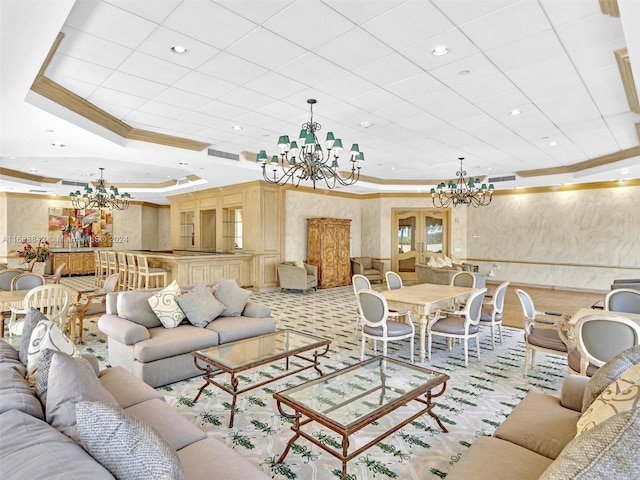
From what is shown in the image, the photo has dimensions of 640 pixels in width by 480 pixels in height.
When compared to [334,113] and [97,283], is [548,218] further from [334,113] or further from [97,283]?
[97,283]

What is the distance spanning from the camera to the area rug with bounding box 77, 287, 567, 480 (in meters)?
2.40

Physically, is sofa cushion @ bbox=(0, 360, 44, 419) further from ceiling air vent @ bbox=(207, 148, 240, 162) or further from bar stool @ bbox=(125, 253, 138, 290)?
bar stool @ bbox=(125, 253, 138, 290)

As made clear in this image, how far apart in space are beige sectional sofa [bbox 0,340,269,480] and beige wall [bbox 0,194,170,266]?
12572 mm

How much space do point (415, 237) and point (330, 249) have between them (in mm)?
3341

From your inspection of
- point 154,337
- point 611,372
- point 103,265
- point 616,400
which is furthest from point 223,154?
point 616,400

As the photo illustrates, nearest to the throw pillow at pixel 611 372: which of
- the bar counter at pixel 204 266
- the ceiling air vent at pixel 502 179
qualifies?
the bar counter at pixel 204 266

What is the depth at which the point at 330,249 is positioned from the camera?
10.4 metres

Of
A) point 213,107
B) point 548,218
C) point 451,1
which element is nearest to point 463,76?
point 451,1

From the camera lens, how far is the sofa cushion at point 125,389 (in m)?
2.21

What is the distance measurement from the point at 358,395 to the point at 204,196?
9807 millimetres

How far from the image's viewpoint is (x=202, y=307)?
4070mm

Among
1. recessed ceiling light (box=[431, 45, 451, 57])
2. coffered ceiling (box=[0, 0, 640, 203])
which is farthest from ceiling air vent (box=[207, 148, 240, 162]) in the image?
recessed ceiling light (box=[431, 45, 451, 57])

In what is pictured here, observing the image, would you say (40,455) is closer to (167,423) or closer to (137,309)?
(167,423)

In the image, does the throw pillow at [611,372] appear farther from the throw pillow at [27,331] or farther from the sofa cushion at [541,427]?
the throw pillow at [27,331]
